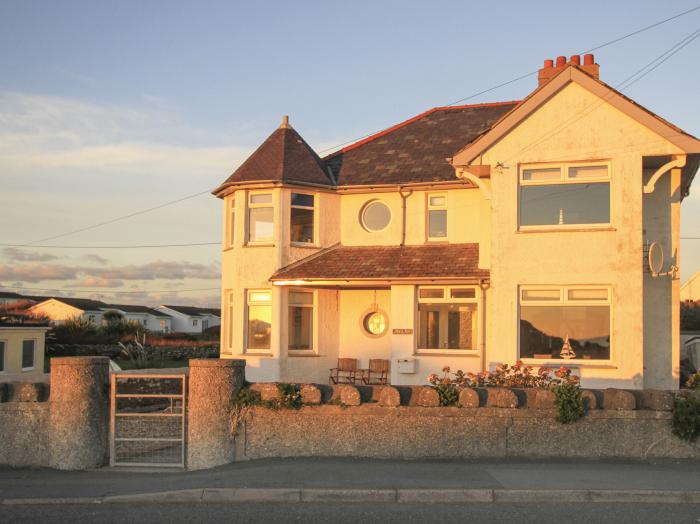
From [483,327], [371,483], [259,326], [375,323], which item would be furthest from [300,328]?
[371,483]

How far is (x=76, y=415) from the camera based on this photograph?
11.6 m

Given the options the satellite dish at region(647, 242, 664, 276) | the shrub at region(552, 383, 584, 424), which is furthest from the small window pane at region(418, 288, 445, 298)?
the shrub at region(552, 383, 584, 424)

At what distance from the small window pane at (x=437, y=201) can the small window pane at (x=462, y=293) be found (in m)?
2.53

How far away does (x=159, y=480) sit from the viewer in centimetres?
1062

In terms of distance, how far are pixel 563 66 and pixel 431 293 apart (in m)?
6.02

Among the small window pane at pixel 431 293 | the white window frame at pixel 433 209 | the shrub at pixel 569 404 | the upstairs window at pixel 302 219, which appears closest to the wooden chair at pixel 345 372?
the small window pane at pixel 431 293

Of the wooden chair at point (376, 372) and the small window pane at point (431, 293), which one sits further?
the wooden chair at point (376, 372)

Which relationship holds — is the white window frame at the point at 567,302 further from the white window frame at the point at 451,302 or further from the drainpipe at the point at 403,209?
the drainpipe at the point at 403,209

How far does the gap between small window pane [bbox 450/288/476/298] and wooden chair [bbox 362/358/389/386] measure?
275 centimetres

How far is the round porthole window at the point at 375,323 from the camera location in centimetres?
2117

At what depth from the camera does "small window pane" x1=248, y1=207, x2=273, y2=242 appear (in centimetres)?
2100

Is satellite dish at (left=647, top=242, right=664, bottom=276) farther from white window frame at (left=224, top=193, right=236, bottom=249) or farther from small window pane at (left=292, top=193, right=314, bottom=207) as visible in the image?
white window frame at (left=224, top=193, right=236, bottom=249)

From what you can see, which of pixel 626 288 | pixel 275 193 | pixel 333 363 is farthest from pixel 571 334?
pixel 275 193

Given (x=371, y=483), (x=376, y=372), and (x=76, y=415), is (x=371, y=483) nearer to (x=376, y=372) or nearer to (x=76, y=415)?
(x=76, y=415)
